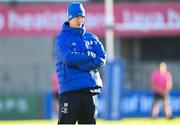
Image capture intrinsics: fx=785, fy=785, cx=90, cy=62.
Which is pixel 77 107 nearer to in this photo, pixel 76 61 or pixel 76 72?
pixel 76 72

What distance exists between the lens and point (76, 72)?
8422mm

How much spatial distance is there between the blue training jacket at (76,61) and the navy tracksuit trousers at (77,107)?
93 millimetres

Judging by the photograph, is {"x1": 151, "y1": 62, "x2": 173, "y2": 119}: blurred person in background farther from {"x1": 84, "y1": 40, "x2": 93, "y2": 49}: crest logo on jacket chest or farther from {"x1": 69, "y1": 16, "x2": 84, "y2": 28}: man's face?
{"x1": 69, "y1": 16, "x2": 84, "y2": 28}: man's face

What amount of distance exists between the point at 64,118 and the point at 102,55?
819 millimetres

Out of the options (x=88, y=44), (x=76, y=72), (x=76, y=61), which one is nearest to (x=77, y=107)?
(x=76, y=72)

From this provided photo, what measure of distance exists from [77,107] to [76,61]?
0.49m

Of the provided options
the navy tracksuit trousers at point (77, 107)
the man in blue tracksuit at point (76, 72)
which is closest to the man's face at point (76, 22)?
the man in blue tracksuit at point (76, 72)

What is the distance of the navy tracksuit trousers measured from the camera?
331 inches

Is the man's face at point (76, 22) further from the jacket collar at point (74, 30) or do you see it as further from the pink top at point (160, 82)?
the pink top at point (160, 82)

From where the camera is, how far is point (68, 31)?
27.9 feet

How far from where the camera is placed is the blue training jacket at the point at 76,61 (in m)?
8.37

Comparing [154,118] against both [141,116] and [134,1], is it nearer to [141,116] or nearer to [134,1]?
[141,116]

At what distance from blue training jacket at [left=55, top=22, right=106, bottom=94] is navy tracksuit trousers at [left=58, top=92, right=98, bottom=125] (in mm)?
93

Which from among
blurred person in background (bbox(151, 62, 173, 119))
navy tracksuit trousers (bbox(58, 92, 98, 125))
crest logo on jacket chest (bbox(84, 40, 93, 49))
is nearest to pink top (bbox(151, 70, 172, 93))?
blurred person in background (bbox(151, 62, 173, 119))
